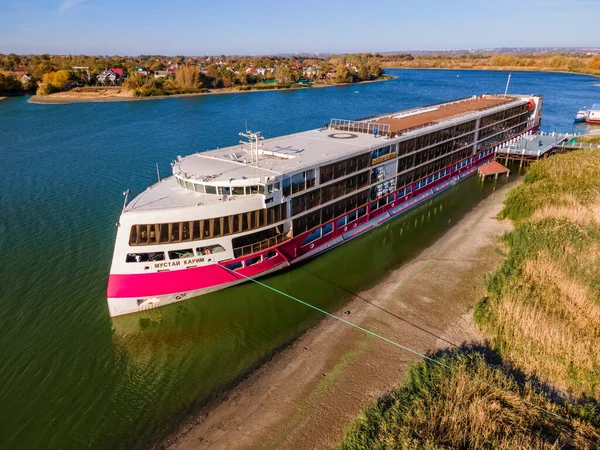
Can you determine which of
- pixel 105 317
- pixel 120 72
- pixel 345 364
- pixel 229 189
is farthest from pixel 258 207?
pixel 120 72

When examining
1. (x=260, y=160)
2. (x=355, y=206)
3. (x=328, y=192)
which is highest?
(x=260, y=160)

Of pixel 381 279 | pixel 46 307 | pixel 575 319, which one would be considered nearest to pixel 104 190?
pixel 46 307

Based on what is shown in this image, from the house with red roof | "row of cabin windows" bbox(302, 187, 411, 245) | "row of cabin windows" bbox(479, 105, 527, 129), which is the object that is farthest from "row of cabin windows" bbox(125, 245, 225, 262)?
the house with red roof

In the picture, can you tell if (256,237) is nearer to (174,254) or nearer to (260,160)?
(174,254)

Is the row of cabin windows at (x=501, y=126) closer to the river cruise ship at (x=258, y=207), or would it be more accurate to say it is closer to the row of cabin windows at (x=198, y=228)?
the river cruise ship at (x=258, y=207)

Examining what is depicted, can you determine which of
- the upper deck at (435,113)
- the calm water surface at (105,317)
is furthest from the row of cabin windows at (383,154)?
the calm water surface at (105,317)

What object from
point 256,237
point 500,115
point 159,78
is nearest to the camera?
point 256,237
